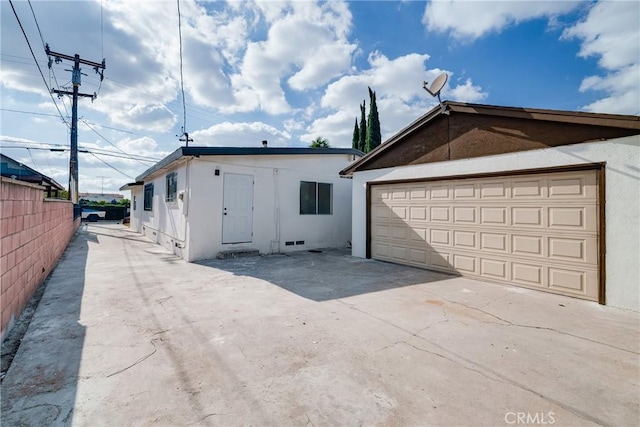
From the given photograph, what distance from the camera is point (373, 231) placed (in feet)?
25.9

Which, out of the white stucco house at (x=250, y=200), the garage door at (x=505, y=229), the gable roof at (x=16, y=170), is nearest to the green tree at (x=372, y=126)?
the white stucco house at (x=250, y=200)

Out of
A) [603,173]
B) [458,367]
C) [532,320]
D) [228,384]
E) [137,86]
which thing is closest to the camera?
[228,384]

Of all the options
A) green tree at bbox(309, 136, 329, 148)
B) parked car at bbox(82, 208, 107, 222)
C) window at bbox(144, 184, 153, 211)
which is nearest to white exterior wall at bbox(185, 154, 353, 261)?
window at bbox(144, 184, 153, 211)

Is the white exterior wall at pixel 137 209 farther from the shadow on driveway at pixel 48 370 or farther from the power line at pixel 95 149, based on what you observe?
the shadow on driveway at pixel 48 370

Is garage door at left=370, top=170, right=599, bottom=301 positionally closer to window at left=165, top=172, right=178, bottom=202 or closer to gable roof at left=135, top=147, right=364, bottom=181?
gable roof at left=135, top=147, right=364, bottom=181

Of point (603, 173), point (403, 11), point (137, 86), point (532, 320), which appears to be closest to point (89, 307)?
point (532, 320)

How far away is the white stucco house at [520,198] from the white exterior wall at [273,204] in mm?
2902

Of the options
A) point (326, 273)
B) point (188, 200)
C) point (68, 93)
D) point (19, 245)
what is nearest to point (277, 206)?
point (188, 200)

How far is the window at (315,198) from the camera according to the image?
31.3ft

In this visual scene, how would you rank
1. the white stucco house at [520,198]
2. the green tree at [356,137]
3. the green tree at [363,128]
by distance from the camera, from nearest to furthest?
the white stucco house at [520,198] → the green tree at [363,128] → the green tree at [356,137]

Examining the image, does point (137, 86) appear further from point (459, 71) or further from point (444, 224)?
point (444, 224)

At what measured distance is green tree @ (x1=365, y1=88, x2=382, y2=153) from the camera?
22703 mm

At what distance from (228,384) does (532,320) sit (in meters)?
3.74
